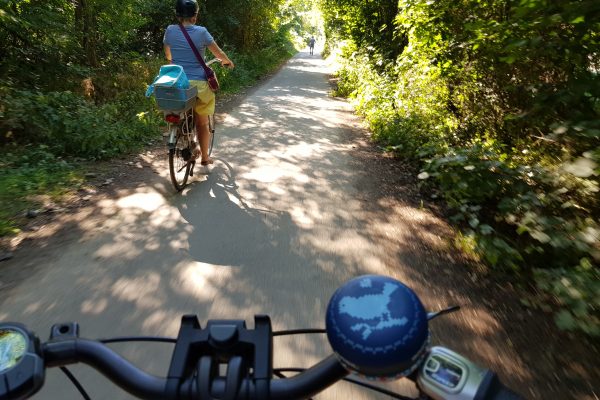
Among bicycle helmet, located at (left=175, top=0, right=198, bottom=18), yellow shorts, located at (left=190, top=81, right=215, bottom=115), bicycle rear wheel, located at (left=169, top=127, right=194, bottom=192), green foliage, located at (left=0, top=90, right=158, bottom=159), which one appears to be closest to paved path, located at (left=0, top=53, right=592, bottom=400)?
bicycle rear wheel, located at (left=169, top=127, right=194, bottom=192)

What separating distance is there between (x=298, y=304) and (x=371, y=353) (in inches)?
99.6

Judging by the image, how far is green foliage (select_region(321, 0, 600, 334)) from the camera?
116 inches

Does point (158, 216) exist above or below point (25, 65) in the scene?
→ below

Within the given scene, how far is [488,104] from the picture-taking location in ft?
18.0

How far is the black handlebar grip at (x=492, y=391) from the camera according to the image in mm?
852

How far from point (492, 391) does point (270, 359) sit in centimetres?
49

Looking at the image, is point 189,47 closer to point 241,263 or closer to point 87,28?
point 241,263

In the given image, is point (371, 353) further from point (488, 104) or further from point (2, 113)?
point (2, 113)

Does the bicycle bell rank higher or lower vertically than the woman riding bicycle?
higher

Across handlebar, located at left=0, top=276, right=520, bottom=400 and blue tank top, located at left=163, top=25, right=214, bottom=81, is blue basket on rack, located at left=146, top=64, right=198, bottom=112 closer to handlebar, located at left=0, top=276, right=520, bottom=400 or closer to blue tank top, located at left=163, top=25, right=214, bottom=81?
blue tank top, located at left=163, top=25, right=214, bottom=81

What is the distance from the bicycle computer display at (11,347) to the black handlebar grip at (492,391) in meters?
0.98

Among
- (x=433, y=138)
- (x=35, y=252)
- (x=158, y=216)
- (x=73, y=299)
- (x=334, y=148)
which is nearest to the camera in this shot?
(x=73, y=299)

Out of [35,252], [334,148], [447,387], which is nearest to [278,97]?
[334,148]

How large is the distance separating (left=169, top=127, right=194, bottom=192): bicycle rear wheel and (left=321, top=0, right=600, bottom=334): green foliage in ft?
10.1
